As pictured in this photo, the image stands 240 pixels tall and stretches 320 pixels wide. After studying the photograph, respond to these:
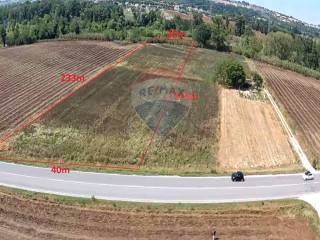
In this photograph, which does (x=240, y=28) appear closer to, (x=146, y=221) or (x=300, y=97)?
(x=300, y=97)

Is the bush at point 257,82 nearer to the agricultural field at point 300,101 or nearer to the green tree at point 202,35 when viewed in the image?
the agricultural field at point 300,101

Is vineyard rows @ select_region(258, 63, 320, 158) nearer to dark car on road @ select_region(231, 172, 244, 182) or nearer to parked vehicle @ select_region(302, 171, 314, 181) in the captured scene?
parked vehicle @ select_region(302, 171, 314, 181)

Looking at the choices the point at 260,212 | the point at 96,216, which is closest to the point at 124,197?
the point at 96,216

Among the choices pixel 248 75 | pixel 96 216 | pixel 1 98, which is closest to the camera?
pixel 96 216

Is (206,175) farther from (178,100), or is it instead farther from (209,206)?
(178,100)

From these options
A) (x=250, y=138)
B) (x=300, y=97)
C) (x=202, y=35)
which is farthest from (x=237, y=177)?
(x=202, y=35)

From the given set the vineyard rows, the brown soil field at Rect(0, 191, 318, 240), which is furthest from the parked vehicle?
the vineyard rows
